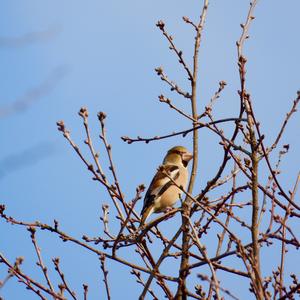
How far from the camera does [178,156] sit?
931 cm

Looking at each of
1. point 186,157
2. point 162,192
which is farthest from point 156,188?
point 186,157

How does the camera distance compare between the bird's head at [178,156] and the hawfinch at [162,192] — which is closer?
the hawfinch at [162,192]

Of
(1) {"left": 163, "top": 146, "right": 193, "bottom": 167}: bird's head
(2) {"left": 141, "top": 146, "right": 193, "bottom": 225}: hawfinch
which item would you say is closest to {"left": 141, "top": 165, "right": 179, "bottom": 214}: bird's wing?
(2) {"left": 141, "top": 146, "right": 193, "bottom": 225}: hawfinch

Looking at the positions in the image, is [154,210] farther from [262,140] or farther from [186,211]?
[262,140]

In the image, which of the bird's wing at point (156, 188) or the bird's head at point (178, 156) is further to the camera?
the bird's head at point (178, 156)

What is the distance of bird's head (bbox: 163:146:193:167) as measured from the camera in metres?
9.23

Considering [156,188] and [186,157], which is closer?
[156,188]

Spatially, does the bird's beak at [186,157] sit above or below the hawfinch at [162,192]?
above

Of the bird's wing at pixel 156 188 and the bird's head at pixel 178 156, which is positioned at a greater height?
the bird's head at pixel 178 156

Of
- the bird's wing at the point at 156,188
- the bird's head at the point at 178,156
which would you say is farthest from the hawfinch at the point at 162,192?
the bird's head at the point at 178,156

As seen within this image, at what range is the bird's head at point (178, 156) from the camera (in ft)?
30.3

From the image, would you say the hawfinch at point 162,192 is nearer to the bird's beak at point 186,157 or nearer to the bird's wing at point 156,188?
the bird's wing at point 156,188

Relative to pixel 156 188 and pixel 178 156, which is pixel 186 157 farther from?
pixel 156 188

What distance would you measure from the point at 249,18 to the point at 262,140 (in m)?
1.53
